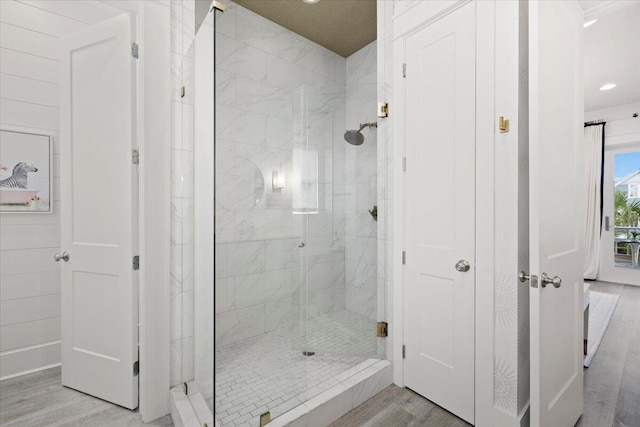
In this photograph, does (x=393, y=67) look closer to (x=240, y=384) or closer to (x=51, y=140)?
(x=240, y=384)

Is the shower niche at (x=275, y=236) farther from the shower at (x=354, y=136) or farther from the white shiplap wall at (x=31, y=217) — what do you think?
the white shiplap wall at (x=31, y=217)

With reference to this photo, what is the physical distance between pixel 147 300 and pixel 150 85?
4.16ft

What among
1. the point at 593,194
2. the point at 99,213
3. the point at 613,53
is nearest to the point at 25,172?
the point at 99,213

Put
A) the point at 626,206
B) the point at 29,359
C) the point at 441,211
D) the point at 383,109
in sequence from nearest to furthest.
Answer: the point at 441,211, the point at 383,109, the point at 29,359, the point at 626,206

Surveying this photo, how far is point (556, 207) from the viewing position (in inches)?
56.2

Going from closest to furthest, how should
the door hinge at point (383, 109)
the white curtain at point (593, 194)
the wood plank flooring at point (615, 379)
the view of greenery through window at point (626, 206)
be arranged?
the wood plank flooring at point (615, 379)
the door hinge at point (383, 109)
the view of greenery through window at point (626, 206)
the white curtain at point (593, 194)

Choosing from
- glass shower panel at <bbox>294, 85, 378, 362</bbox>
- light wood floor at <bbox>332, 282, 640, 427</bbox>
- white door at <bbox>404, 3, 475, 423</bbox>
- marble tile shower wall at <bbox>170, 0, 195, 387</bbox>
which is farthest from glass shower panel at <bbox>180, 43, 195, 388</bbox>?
white door at <bbox>404, 3, 475, 423</bbox>

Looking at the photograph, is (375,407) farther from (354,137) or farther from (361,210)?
(354,137)

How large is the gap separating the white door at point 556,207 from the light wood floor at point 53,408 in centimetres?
201

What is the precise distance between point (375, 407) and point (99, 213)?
2.12 metres

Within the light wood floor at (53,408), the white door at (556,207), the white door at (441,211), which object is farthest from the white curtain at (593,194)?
the light wood floor at (53,408)

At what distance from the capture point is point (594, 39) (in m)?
2.98

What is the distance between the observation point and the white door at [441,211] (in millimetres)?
1615

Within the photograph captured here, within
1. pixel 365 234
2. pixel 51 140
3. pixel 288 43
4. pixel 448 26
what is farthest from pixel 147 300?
pixel 288 43
